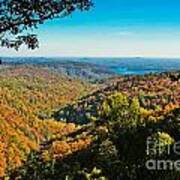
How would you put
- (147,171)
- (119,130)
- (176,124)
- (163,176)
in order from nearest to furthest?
(163,176) < (147,171) < (176,124) < (119,130)

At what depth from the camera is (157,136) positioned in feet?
292

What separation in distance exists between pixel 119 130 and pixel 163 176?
53582mm

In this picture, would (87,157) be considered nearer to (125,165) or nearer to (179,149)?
(125,165)

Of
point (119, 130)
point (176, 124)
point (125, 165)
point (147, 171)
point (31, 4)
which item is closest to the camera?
point (31, 4)

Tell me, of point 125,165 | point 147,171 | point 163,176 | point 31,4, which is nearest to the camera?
point 31,4

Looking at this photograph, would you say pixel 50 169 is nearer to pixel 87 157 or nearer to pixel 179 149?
pixel 87 157

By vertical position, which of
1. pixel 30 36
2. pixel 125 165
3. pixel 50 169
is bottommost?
pixel 50 169

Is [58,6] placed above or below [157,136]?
above

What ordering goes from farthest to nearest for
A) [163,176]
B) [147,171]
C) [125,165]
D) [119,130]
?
[119,130]
[125,165]
[147,171]
[163,176]

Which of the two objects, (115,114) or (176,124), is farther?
(115,114)

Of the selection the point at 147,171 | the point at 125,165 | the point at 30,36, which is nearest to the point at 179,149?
the point at 147,171

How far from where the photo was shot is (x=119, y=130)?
114875 mm

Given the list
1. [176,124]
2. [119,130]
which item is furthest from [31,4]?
[119,130]

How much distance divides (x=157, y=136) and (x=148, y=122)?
28.4 m
